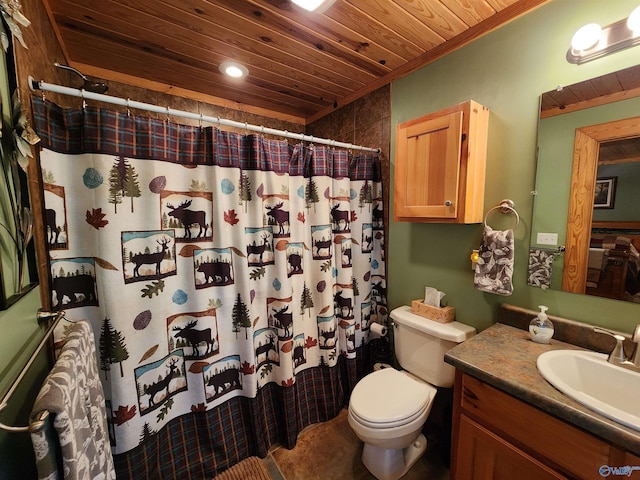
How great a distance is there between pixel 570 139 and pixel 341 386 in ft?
6.40

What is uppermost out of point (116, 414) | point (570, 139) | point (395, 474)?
point (570, 139)

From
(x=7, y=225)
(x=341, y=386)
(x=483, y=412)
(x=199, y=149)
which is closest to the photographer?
(x=7, y=225)

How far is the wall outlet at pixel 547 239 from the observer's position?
3.91 feet

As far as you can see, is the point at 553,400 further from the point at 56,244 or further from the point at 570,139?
the point at 56,244

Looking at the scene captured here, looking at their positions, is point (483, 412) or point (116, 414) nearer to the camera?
point (483, 412)

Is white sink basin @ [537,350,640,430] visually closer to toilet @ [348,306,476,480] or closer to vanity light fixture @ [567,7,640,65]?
toilet @ [348,306,476,480]

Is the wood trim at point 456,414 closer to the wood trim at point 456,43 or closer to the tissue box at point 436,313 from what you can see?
the tissue box at point 436,313

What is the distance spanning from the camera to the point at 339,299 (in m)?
1.85

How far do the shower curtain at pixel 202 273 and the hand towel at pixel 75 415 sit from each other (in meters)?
0.29

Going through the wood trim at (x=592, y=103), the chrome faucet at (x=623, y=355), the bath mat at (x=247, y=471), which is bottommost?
the bath mat at (x=247, y=471)

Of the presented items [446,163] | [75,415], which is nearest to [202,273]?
[75,415]

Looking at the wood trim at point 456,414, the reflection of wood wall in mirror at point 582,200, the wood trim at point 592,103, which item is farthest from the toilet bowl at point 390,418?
the wood trim at point 592,103

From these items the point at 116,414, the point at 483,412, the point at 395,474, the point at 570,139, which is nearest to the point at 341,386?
the point at 395,474

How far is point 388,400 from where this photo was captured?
4.52ft
